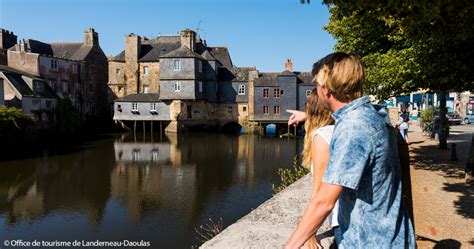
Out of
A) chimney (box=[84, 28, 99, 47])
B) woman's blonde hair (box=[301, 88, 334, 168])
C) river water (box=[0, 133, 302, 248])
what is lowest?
river water (box=[0, 133, 302, 248])

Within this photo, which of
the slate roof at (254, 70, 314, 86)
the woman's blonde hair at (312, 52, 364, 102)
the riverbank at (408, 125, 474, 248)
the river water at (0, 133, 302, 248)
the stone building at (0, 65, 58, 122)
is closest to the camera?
the woman's blonde hair at (312, 52, 364, 102)

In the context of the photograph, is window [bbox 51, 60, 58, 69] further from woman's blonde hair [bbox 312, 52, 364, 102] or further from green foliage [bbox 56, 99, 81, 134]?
woman's blonde hair [bbox 312, 52, 364, 102]

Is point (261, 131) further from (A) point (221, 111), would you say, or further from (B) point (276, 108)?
(A) point (221, 111)

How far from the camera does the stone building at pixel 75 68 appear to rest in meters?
43.4

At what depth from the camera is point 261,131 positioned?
50.6 meters

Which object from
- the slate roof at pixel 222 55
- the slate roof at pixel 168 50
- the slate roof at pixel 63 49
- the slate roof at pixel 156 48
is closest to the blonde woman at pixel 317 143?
the slate roof at pixel 168 50

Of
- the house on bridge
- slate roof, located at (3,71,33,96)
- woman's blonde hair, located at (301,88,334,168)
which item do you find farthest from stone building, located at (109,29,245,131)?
woman's blonde hair, located at (301,88,334,168)

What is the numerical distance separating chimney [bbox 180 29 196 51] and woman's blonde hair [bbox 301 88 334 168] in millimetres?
48907

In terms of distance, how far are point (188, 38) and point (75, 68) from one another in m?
15.8

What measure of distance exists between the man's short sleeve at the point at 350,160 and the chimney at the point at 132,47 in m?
55.1

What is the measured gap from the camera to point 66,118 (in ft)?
137

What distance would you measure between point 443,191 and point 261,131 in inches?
1593

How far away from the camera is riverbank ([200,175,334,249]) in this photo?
2959mm

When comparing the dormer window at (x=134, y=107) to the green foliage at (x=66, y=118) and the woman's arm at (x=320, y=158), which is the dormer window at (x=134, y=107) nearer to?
the green foliage at (x=66, y=118)
